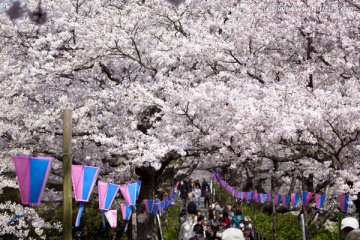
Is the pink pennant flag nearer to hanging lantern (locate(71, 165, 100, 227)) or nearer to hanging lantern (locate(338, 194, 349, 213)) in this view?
hanging lantern (locate(71, 165, 100, 227))

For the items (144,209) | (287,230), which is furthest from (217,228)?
(287,230)

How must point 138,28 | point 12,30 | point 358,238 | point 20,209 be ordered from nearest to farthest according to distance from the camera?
point 358,238, point 20,209, point 138,28, point 12,30

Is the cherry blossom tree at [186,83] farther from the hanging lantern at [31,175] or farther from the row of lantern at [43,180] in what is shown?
the hanging lantern at [31,175]

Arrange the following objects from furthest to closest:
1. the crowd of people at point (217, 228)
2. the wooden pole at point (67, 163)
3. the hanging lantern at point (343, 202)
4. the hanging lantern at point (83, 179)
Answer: the hanging lantern at point (343, 202)
the hanging lantern at point (83, 179)
the wooden pole at point (67, 163)
the crowd of people at point (217, 228)

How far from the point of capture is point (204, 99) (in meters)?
11.4

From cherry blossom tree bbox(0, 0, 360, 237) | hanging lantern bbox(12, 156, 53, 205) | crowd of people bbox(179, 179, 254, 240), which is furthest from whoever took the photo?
cherry blossom tree bbox(0, 0, 360, 237)

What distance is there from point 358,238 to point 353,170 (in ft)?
17.3

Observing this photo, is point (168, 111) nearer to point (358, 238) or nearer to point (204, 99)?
point (204, 99)

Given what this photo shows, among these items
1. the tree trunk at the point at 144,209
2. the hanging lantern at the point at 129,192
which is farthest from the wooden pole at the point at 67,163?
the tree trunk at the point at 144,209

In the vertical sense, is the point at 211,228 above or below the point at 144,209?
below

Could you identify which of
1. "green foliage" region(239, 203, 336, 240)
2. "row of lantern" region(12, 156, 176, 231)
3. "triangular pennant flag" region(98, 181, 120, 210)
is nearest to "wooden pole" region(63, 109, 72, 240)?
"row of lantern" region(12, 156, 176, 231)

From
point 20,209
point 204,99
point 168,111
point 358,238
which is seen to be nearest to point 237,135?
point 204,99

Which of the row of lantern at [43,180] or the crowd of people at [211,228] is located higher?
the row of lantern at [43,180]

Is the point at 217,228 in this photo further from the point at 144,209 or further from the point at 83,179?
the point at 83,179
